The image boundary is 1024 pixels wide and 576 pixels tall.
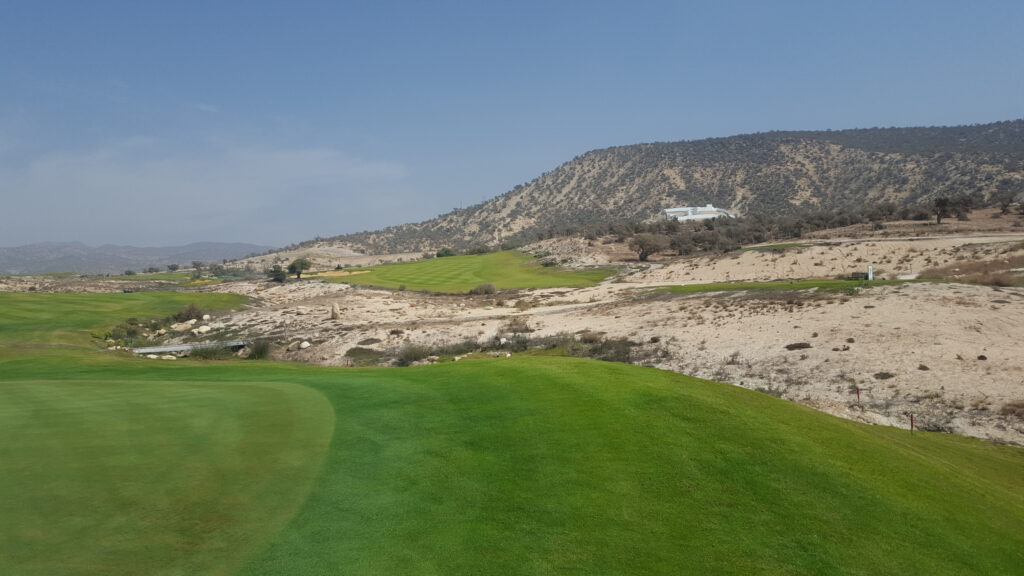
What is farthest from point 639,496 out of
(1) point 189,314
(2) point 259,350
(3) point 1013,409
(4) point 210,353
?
(1) point 189,314

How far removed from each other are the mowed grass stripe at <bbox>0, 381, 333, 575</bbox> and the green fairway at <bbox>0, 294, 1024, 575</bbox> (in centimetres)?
3

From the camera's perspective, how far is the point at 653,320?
2589cm

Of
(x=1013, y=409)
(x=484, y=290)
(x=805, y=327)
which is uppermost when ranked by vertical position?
(x=484, y=290)

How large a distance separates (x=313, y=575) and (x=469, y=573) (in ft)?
4.25

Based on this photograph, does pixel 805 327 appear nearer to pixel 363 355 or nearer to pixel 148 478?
pixel 363 355

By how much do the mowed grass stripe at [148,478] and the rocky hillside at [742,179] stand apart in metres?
74.3

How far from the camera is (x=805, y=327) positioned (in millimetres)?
20422

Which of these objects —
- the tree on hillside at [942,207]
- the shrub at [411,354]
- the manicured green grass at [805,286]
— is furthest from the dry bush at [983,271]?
the shrub at [411,354]

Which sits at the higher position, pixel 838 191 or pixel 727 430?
pixel 838 191

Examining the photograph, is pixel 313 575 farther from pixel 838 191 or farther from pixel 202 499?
pixel 838 191

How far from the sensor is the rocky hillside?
80.5 metres

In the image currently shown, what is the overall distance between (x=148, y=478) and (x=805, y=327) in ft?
68.7

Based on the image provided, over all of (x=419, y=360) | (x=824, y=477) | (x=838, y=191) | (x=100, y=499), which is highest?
(x=838, y=191)

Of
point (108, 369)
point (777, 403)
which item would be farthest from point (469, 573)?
point (108, 369)
